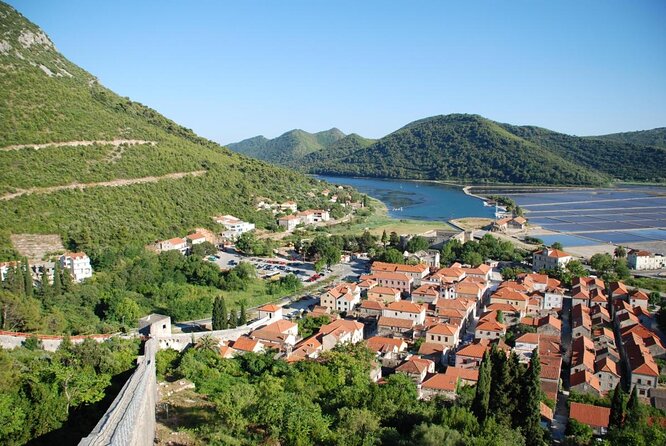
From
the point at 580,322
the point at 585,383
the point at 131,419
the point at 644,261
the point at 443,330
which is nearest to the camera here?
the point at 131,419

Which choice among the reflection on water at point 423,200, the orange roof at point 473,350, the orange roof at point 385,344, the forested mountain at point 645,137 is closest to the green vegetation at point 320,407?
the orange roof at point 385,344

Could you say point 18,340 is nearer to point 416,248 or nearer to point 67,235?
point 67,235

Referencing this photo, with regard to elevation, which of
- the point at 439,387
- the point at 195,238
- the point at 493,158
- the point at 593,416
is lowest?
the point at 593,416

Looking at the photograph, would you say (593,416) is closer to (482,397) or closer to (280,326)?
(482,397)

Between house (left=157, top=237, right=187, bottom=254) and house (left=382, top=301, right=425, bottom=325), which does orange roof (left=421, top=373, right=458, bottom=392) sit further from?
house (left=157, top=237, right=187, bottom=254)

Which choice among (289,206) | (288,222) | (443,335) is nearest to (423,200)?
(289,206)

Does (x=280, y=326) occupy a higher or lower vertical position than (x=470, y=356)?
higher
